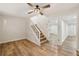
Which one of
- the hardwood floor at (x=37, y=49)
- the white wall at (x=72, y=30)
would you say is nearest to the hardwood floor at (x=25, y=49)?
the hardwood floor at (x=37, y=49)

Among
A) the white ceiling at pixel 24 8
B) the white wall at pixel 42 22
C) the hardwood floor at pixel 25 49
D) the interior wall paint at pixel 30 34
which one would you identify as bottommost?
the hardwood floor at pixel 25 49

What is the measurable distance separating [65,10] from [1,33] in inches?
39.9

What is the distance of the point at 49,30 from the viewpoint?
57.1 inches

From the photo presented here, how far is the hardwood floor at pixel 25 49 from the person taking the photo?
1.37 metres

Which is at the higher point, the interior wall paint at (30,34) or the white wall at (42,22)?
the white wall at (42,22)

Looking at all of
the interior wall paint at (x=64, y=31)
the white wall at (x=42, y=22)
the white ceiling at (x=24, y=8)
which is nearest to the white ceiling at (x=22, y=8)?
the white ceiling at (x=24, y=8)

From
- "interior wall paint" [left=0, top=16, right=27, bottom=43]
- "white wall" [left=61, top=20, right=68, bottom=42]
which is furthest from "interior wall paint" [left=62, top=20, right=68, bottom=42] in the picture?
"interior wall paint" [left=0, top=16, right=27, bottom=43]

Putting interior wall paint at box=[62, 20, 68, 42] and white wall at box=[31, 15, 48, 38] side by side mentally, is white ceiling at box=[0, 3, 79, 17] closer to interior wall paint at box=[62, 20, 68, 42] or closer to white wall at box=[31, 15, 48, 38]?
white wall at box=[31, 15, 48, 38]

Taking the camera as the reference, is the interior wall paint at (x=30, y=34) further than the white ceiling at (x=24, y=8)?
Yes

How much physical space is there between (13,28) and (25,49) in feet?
1.22

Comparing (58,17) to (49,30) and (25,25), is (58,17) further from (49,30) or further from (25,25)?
(25,25)

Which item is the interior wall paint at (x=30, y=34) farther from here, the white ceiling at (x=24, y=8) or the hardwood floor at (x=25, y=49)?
the white ceiling at (x=24, y=8)

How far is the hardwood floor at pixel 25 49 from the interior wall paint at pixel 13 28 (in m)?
0.08

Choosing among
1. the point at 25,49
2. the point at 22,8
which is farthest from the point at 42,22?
the point at 25,49
